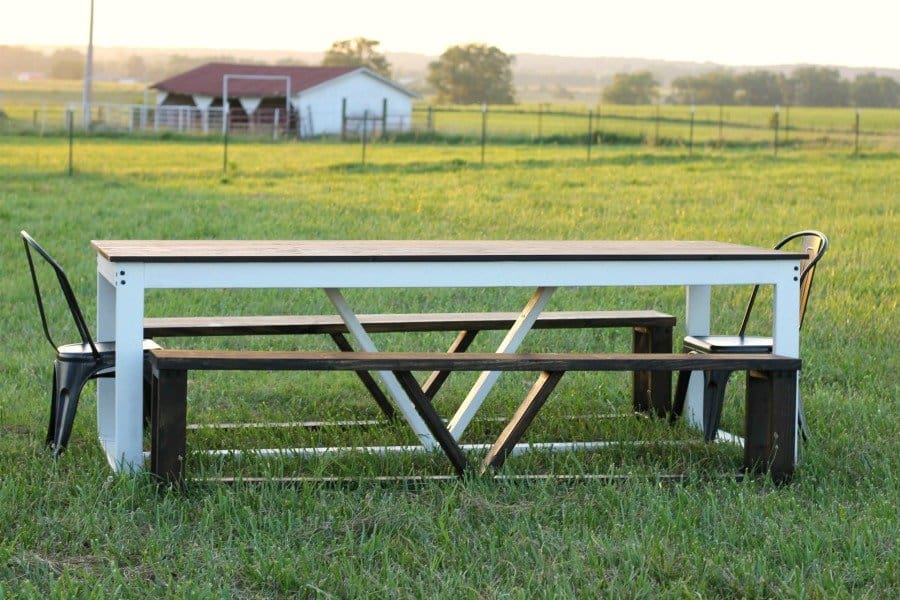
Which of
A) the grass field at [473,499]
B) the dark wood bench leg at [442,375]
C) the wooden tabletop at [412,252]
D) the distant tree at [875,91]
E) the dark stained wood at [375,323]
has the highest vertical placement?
the distant tree at [875,91]

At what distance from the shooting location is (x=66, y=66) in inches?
6363

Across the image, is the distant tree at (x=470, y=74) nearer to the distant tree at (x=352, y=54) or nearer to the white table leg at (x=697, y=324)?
the distant tree at (x=352, y=54)

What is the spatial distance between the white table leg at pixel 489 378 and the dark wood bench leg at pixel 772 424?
84cm

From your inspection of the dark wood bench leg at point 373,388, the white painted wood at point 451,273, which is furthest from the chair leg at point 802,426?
the dark wood bench leg at point 373,388

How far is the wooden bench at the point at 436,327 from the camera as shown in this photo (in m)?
5.45

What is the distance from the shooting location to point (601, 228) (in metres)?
13.4

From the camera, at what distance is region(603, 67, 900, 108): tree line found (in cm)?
9550

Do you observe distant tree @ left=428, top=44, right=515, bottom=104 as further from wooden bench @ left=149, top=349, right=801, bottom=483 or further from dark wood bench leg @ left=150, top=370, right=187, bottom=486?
dark wood bench leg @ left=150, top=370, right=187, bottom=486

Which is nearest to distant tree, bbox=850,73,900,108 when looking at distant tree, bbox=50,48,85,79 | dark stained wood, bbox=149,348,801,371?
dark stained wood, bbox=149,348,801,371

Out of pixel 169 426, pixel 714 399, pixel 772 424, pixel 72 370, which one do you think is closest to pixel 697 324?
pixel 714 399

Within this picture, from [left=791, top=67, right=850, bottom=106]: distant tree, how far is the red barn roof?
50.8 meters

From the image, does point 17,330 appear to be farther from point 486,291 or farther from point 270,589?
point 270,589

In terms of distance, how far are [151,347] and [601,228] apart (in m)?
8.92

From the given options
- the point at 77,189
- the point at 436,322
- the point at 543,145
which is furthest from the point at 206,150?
the point at 436,322
